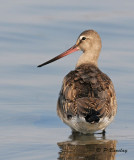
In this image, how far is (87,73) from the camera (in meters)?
11.7

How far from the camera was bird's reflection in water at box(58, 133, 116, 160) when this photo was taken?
9.81 metres

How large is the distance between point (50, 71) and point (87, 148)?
13.4 feet

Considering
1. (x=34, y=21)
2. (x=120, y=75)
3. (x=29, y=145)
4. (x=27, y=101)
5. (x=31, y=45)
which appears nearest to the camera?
(x=29, y=145)

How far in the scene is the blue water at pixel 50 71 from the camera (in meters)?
10.5

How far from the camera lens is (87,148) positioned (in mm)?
10344

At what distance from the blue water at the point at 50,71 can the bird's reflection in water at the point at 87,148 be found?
0.01 metres

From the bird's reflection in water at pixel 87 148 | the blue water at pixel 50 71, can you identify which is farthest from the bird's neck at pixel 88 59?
the bird's reflection in water at pixel 87 148

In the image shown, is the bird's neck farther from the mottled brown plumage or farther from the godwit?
the mottled brown plumage

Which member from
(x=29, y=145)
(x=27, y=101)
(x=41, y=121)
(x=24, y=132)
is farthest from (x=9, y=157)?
(x=27, y=101)

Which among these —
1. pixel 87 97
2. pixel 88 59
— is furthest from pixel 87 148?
pixel 88 59

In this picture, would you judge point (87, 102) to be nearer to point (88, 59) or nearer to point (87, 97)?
point (87, 97)

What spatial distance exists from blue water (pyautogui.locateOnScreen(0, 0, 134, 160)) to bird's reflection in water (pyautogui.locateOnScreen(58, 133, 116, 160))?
0.01 meters

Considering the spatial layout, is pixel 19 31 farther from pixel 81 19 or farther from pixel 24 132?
pixel 24 132

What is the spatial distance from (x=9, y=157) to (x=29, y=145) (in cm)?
70
